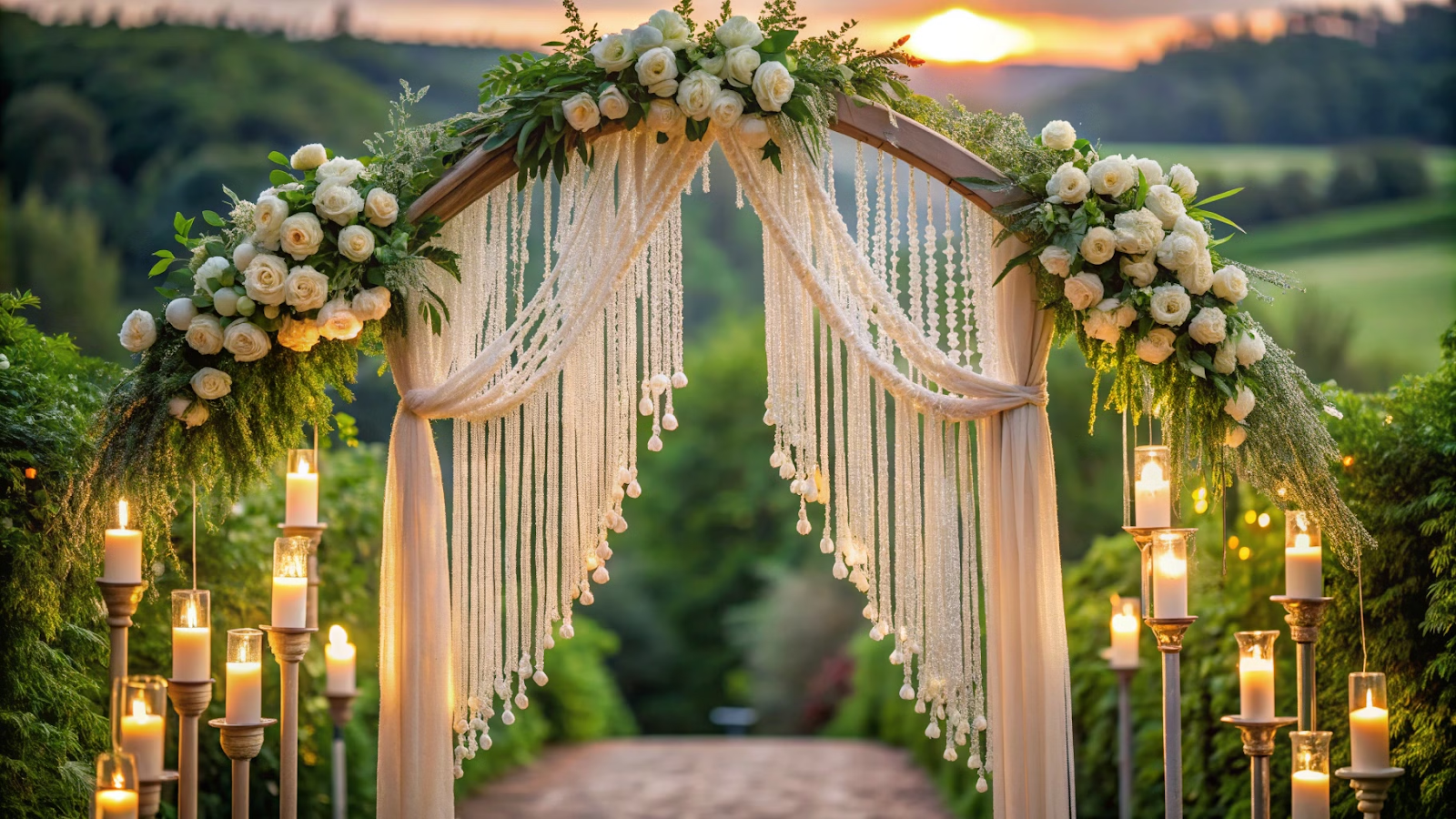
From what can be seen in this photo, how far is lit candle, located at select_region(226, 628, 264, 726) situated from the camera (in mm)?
3193

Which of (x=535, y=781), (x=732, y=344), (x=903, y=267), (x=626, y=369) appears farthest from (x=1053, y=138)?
(x=732, y=344)

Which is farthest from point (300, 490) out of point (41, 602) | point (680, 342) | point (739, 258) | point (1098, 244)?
point (739, 258)

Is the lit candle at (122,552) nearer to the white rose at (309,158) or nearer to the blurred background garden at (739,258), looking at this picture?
the white rose at (309,158)

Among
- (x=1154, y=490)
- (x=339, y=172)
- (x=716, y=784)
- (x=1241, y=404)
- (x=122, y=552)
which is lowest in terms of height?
(x=716, y=784)

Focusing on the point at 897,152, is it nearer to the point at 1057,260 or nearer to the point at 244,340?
the point at 1057,260

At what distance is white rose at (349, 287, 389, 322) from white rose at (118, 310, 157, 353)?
0.54 meters

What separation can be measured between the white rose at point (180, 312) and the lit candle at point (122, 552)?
47cm

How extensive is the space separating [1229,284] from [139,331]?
2722 millimetres

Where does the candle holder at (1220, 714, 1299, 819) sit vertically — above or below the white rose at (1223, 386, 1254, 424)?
below

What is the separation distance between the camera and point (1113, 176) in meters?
3.15

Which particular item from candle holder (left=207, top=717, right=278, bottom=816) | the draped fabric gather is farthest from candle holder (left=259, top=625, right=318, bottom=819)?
the draped fabric gather

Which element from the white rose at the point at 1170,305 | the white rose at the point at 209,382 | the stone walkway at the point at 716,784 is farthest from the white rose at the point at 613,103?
the stone walkway at the point at 716,784

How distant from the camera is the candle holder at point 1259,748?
3174 mm

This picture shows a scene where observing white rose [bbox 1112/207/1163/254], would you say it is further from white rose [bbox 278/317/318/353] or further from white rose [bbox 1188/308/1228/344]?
white rose [bbox 278/317/318/353]
